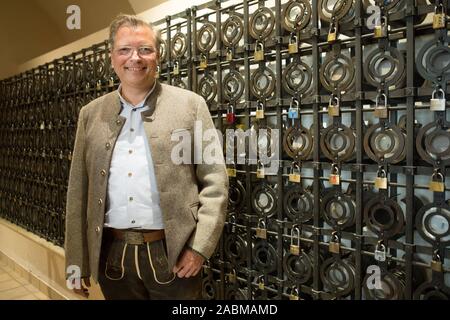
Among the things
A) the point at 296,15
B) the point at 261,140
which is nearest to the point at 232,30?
the point at 296,15

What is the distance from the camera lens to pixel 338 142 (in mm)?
1530

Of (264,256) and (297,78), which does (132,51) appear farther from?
(264,256)

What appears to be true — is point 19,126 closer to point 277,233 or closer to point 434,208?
point 277,233

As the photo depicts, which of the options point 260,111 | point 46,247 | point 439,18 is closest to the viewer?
point 439,18

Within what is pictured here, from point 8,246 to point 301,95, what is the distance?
3.64 metres

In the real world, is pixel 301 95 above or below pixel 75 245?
above

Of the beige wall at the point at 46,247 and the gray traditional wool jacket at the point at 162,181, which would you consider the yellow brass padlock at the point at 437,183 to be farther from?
the beige wall at the point at 46,247

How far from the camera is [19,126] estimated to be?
3.82 metres

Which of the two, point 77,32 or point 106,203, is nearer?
point 106,203

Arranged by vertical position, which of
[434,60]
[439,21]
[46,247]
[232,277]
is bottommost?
[46,247]

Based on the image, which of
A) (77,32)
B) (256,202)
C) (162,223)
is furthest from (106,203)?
(77,32)

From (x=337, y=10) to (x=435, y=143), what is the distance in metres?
0.63

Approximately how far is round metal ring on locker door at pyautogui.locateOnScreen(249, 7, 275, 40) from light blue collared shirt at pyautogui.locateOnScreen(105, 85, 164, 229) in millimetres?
640

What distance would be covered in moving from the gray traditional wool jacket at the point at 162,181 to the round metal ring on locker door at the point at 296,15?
0.56 metres
